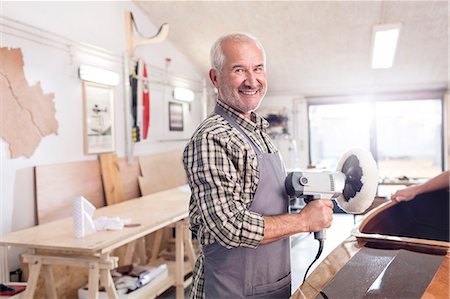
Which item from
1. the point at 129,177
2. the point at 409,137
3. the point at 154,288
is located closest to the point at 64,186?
the point at 129,177

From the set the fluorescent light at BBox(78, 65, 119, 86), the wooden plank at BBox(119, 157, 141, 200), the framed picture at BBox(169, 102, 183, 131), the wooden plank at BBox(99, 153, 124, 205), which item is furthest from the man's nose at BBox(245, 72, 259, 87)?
the framed picture at BBox(169, 102, 183, 131)

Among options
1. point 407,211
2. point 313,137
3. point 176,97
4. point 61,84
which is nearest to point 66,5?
point 61,84

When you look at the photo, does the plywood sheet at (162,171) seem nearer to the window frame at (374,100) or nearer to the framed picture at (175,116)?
the framed picture at (175,116)

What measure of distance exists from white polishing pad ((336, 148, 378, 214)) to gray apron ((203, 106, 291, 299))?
0.68ft

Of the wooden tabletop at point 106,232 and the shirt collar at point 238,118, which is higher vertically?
the shirt collar at point 238,118

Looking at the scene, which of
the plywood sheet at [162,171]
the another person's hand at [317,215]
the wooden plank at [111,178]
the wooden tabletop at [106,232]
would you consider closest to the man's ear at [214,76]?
the another person's hand at [317,215]

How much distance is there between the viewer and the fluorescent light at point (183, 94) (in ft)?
16.8

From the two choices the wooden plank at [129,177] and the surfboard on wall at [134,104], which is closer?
the wooden plank at [129,177]

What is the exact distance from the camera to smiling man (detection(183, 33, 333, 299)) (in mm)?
1060

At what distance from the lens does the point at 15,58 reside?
276 cm

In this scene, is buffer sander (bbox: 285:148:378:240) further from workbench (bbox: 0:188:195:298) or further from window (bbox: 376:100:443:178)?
window (bbox: 376:100:443:178)

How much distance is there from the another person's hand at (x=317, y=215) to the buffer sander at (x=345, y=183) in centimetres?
3

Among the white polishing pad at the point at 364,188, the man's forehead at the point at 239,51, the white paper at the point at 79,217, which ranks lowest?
the white paper at the point at 79,217

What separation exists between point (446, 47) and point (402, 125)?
6.17ft
